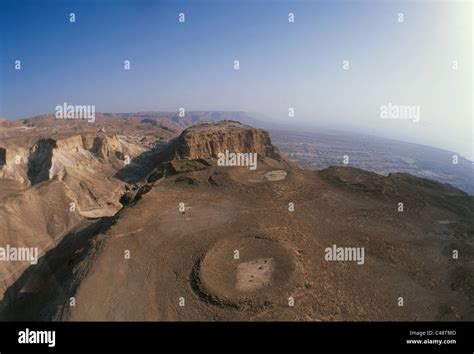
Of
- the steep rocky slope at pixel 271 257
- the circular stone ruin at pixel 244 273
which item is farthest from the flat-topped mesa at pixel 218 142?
the circular stone ruin at pixel 244 273

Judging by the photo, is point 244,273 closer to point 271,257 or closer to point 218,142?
point 271,257

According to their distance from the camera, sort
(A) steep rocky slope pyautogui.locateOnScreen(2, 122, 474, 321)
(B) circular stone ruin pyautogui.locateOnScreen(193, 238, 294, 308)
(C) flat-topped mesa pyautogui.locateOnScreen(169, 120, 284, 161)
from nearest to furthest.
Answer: (A) steep rocky slope pyautogui.locateOnScreen(2, 122, 474, 321) → (B) circular stone ruin pyautogui.locateOnScreen(193, 238, 294, 308) → (C) flat-topped mesa pyautogui.locateOnScreen(169, 120, 284, 161)

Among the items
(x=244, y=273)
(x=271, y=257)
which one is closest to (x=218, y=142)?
(x=271, y=257)

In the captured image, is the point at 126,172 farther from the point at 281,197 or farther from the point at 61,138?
the point at 281,197

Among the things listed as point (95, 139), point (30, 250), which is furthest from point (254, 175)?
point (95, 139)

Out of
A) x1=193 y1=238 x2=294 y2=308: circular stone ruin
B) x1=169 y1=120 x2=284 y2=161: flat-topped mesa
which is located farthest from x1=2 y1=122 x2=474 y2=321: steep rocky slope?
x1=169 y1=120 x2=284 y2=161: flat-topped mesa

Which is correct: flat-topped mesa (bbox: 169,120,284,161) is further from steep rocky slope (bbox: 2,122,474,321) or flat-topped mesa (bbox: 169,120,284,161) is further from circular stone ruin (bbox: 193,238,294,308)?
circular stone ruin (bbox: 193,238,294,308)
